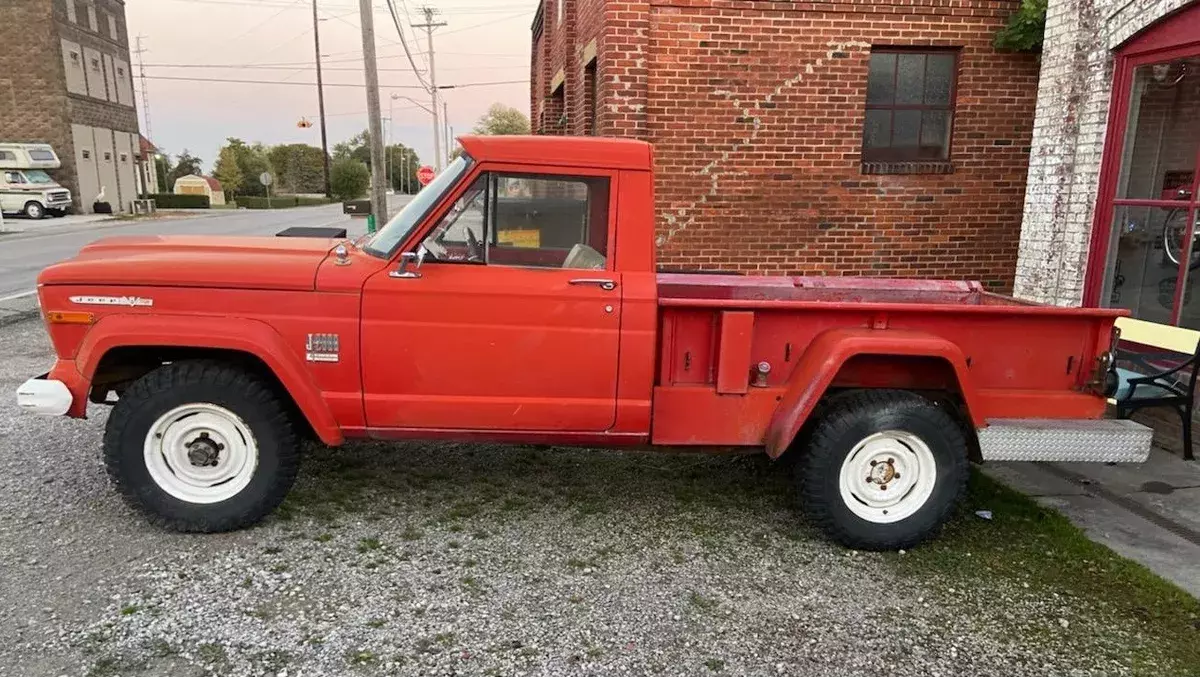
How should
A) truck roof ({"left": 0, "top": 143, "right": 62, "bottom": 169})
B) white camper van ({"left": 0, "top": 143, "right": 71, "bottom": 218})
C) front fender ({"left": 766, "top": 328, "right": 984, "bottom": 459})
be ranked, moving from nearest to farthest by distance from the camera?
front fender ({"left": 766, "top": 328, "right": 984, "bottom": 459})
white camper van ({"left": 0, "top": 143, "right": 71, "bottom": 218})
truck roof ({"left": 0, "top": 143, "right": 62, "bottom": 169})

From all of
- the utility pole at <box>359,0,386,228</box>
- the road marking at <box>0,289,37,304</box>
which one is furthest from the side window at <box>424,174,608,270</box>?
the utility pole at <box>359,0,386,228</box>

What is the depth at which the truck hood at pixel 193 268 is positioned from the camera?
3.68 meters

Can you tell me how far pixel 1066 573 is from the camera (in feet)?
12.3

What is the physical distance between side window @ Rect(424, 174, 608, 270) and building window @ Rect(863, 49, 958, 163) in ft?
16.8

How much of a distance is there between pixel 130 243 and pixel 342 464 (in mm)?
1698

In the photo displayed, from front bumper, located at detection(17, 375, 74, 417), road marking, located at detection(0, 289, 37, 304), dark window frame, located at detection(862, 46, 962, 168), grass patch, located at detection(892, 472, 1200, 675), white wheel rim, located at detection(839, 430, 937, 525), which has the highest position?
dark window frame, located at detection(862, 46, 962, 168)

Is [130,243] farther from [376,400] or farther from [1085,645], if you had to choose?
[1085,645]

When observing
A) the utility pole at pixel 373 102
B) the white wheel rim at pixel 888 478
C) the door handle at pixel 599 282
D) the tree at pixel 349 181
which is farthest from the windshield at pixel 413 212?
the tree at pixel 349 181

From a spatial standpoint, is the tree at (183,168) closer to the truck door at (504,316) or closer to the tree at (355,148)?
the tree at (355,148)

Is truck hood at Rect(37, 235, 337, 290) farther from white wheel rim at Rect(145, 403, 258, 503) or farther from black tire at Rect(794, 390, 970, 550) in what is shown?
black tire at Rect(794, 390, 970, 550)

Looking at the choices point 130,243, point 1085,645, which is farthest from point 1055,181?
point 130,243

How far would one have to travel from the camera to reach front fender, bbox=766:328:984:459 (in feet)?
12.2

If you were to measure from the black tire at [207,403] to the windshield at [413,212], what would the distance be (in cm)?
87

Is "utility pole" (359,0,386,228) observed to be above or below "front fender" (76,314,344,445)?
above
